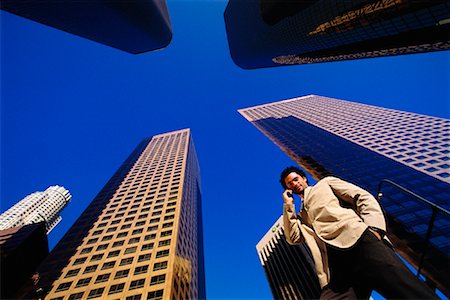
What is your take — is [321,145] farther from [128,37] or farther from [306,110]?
[128,37]

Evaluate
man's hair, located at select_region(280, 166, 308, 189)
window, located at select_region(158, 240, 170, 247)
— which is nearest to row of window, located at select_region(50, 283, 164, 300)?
window, located at select_region(158, 240, 170, 247)

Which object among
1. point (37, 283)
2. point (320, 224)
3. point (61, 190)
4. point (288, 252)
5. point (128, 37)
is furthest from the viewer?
point (61, 190)

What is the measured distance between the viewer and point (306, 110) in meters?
116

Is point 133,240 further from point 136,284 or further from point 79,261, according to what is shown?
point 136,284

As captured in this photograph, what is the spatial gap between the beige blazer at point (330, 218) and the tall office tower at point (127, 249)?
2826cm

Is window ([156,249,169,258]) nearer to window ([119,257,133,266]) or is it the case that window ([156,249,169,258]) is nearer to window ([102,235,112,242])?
window ([119,257,133,266])

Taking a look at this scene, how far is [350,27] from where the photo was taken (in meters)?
34.0

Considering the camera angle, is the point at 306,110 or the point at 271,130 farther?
the point at 306,110

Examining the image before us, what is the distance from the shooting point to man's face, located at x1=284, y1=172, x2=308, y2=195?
4.73m

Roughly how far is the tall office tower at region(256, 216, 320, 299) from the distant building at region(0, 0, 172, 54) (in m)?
67.4

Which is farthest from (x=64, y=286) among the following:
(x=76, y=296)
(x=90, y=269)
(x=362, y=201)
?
(x=362, y=201)

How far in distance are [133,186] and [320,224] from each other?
7194 centimetres

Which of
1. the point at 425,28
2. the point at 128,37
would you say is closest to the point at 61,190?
the point at 128,37

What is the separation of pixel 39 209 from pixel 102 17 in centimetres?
12060
